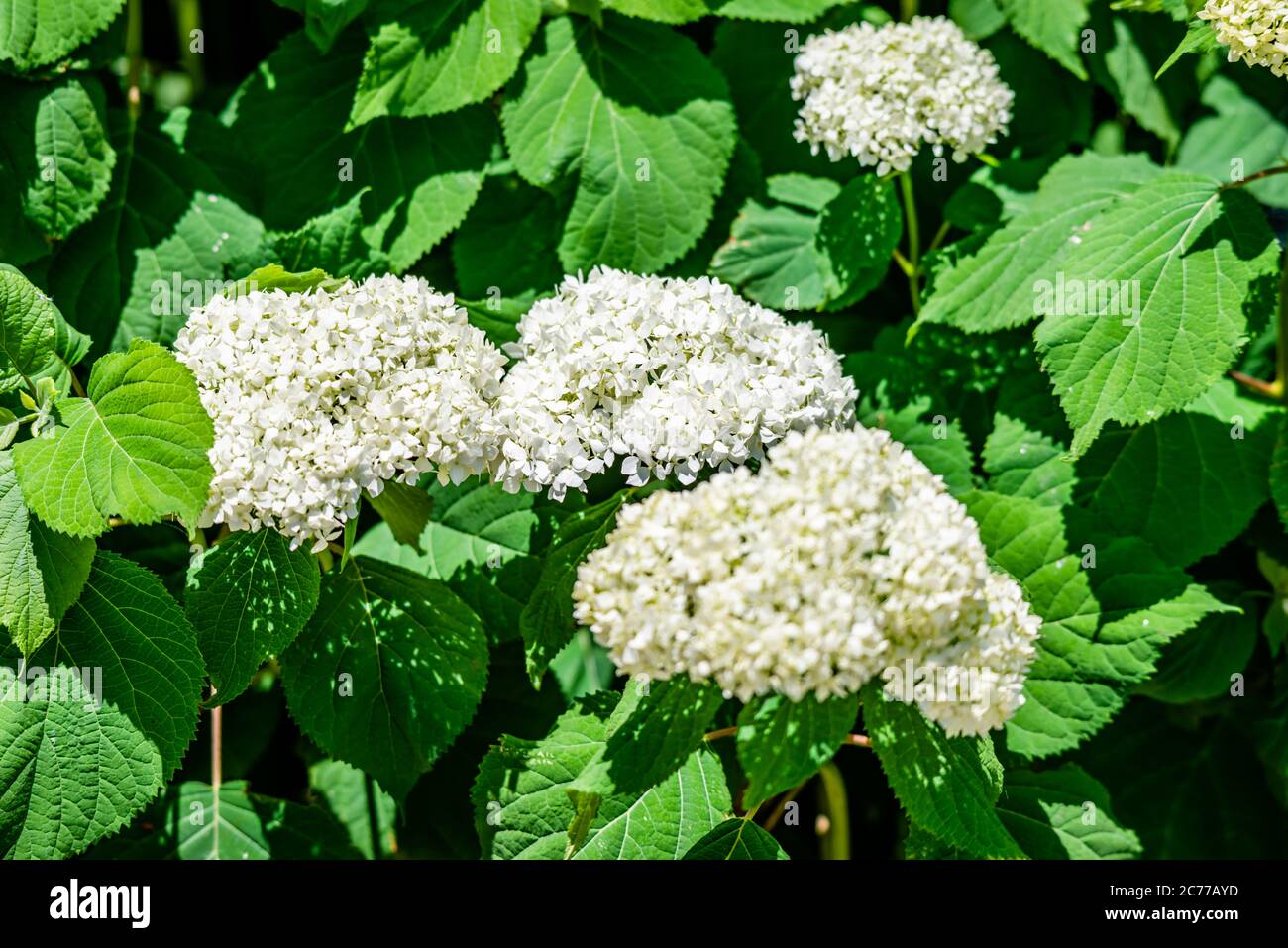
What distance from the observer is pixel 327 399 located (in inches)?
69.9

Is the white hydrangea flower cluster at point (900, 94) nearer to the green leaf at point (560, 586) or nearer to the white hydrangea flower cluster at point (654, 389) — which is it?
the white hydrangea flower cluster at point (654, 389)

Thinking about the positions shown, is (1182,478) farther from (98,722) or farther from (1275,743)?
(98,722)

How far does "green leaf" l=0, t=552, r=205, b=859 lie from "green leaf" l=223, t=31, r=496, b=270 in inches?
36.1

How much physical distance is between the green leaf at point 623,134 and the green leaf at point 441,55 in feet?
0.33

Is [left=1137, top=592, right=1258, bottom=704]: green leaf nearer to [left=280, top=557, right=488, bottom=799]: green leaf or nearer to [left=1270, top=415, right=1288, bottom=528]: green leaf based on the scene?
[left=1270, top=415, right=1288, bottom=528]: green leaf

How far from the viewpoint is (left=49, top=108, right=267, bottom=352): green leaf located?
2.34 m

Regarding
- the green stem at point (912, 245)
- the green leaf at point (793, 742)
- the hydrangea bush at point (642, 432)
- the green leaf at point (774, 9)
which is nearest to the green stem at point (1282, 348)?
the hydrangea bush at point (642, 432)

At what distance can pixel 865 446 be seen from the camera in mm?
1596

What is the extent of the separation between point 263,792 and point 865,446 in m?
1.89

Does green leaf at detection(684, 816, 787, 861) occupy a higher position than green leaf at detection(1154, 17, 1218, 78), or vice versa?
green leaf at detection(1154, 17, 1218, 78)

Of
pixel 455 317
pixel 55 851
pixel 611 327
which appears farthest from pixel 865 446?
pixel 55 851

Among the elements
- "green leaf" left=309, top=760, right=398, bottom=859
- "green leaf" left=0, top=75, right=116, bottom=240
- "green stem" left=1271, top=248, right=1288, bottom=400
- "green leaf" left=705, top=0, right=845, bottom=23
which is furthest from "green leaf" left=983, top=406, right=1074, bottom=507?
"green leaf" left=0, top=75, right=116, bottom=240
